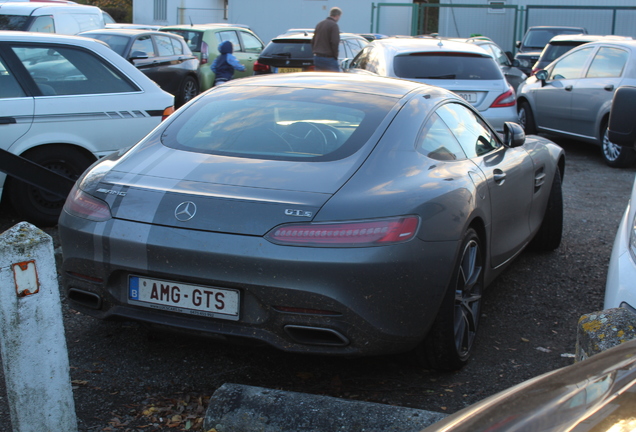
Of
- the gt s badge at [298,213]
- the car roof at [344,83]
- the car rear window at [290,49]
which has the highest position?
the car rear window at [290,49]

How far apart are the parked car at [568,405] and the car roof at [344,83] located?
246 centimetres

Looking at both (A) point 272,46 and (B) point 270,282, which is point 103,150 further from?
(A) point 272,46

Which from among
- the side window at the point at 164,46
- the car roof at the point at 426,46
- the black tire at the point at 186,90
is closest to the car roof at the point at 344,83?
the car roof at the point at 426,46

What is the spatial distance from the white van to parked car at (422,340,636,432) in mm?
12285

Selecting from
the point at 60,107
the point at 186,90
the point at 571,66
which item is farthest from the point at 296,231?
the point at 186,90

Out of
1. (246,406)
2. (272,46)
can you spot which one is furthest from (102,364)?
(272,46)

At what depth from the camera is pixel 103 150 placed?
6.09m

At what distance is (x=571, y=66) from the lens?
10.7 metres

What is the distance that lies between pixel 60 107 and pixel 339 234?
3.65 m

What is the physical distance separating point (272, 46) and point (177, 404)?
11.4 meters

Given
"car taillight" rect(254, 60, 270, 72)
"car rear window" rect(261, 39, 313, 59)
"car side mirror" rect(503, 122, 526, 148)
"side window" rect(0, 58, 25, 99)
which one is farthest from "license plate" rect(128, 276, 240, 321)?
"car rear window" rect(261, 39, 313, 59)

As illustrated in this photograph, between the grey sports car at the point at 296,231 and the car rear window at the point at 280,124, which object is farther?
the car rear window at the point at 280,124

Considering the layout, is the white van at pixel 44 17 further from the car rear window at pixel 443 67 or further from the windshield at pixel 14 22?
the car rear window at pixel 443 67

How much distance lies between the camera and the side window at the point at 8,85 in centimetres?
569
